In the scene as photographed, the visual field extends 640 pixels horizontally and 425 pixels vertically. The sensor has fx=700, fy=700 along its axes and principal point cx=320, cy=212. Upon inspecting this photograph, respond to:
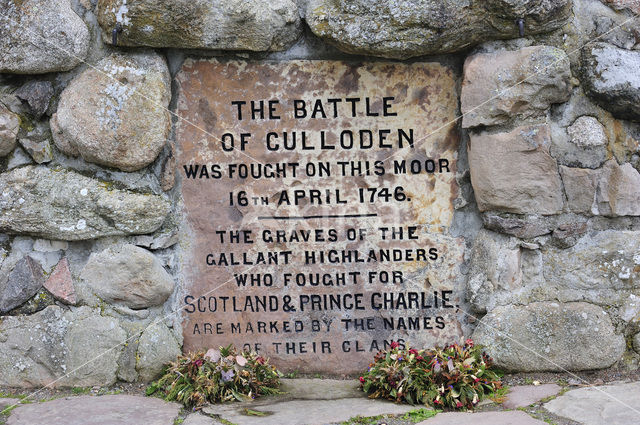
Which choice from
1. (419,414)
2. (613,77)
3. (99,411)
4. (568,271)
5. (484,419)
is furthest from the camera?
(568,271)

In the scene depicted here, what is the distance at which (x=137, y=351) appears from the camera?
3289 mm

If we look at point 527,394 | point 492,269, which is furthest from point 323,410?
point 492,269

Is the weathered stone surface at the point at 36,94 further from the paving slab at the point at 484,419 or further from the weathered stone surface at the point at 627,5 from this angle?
the weathered stone surface at the point at 627,5

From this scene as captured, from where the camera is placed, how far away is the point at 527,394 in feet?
9.86

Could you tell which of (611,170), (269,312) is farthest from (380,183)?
(611,170)

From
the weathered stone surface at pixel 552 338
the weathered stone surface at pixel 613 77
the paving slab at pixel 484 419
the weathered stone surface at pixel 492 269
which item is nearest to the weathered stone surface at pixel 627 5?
the weathered stone surface at pixel 613 77

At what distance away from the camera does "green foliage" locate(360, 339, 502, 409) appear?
9.77ft

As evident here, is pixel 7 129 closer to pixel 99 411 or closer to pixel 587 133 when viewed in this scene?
pixel 99 411

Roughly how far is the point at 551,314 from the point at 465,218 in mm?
593

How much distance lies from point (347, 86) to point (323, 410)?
4.93ft

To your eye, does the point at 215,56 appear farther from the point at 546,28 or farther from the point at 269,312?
the point at 546,28

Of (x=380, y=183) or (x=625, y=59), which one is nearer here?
(x=625, y=59)

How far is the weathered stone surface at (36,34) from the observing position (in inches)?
123

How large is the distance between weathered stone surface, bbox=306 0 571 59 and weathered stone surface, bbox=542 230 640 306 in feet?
3.27
